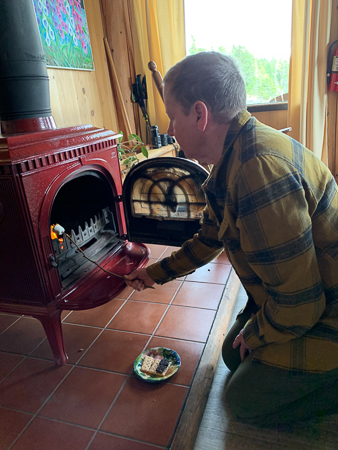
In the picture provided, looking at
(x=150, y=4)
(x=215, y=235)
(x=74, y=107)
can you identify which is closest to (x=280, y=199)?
(x=215, y=235)

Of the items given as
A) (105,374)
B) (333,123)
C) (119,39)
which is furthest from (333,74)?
(105,374)

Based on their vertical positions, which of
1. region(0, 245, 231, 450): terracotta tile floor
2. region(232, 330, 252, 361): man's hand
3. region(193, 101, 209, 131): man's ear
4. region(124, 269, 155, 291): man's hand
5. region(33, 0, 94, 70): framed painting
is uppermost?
region(33, 0, 94, 70): framed painting

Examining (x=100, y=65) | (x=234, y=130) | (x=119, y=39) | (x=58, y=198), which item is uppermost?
(x=119, y=39)

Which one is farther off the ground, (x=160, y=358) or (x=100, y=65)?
(x=100, y=65)

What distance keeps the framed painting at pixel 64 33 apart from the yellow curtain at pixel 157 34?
0.94m

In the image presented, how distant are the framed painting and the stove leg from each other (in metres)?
Answer: 1.56

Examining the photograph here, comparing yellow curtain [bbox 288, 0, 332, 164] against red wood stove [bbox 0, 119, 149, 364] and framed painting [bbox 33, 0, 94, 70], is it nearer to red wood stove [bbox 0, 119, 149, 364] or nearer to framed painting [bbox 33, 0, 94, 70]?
framed painting [bbox 33, 0, 94, 70]

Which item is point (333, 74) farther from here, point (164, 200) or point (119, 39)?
point (164, 200)

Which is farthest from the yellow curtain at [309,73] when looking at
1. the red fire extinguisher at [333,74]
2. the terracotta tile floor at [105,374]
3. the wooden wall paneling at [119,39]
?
the terracotta tile floor at [105,374]

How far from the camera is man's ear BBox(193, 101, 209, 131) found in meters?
0.92

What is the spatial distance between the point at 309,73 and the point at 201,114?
2649mm

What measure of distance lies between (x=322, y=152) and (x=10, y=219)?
10.1 feet

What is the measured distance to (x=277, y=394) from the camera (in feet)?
3.45

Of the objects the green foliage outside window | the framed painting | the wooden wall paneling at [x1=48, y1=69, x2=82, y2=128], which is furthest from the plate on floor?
the green foliage outside window
